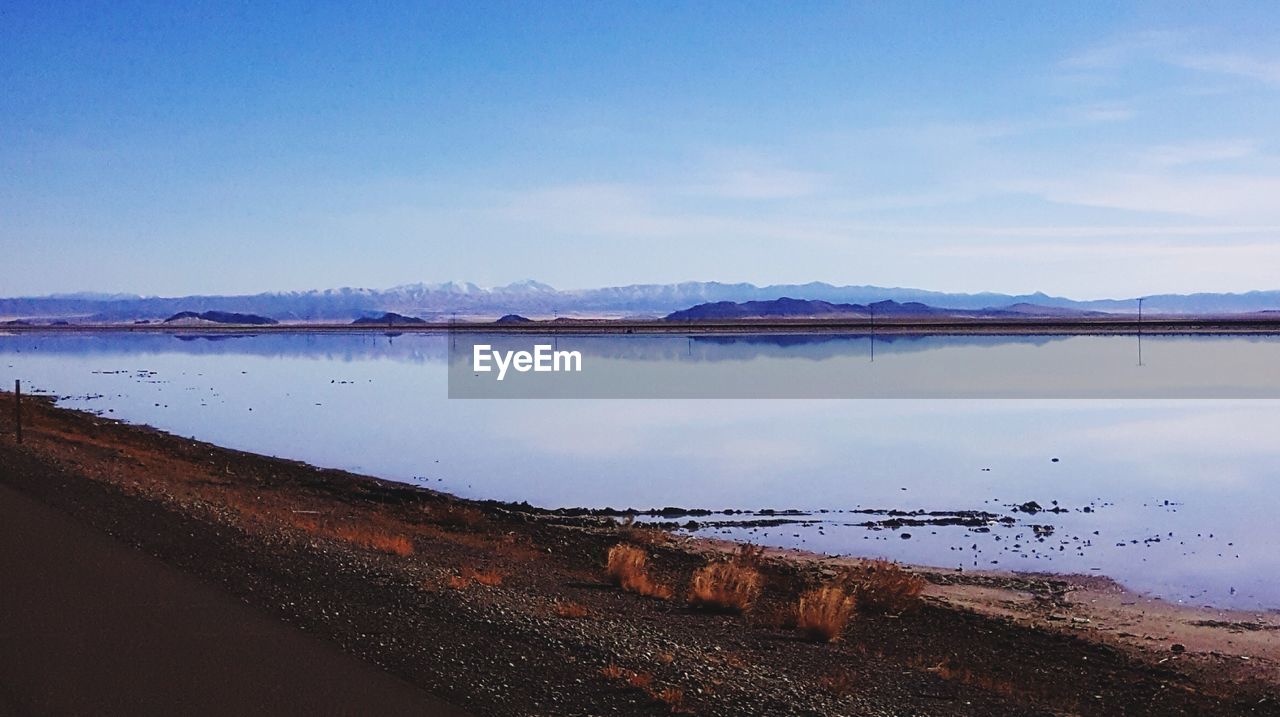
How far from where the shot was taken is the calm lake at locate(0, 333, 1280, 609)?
17.8 m

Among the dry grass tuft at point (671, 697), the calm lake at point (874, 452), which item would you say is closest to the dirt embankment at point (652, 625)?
the dry grass tuft at point (671, 697)

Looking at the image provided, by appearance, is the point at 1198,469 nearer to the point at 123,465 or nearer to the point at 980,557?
the point at 980,557

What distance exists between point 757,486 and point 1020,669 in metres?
13.4

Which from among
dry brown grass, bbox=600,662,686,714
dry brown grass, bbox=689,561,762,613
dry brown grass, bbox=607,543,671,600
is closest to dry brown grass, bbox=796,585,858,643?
dry brown grass, bbox=689,561,762,613

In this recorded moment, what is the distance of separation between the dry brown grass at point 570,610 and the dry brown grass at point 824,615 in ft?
7.11

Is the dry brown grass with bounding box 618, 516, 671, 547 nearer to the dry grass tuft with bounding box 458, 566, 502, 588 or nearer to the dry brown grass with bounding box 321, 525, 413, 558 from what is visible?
the dry brown grass with bounding box 321, 525, 413, 558

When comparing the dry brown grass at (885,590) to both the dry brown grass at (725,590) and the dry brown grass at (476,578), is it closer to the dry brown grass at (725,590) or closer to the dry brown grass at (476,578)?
the dry brown grass at (725,590)

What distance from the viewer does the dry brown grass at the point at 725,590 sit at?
11.9 m

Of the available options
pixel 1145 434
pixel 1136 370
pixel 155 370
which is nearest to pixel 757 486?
pixel 1145 434

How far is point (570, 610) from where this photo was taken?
10.4m

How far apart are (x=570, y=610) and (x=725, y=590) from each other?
2383 millimetres

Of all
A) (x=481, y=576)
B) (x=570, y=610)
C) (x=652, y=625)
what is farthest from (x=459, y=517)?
(x=652, y=625)

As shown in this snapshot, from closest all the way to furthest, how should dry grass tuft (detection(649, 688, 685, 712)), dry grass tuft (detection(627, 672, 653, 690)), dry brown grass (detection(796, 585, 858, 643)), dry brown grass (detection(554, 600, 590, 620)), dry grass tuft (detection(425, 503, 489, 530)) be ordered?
dry grass tuft (detection(649, 688, 685, 712)), dry grass tuft (detection(627, 672, 653, 690)), dry brown grass (detection(554, 600, 590, 620)), dry brown grass (detection(796, 585, 858, 643)), dry grass tuft (detection(425, 503, 489, 530))

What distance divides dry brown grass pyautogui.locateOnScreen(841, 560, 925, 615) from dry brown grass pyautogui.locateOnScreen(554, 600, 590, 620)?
366 centimetres
